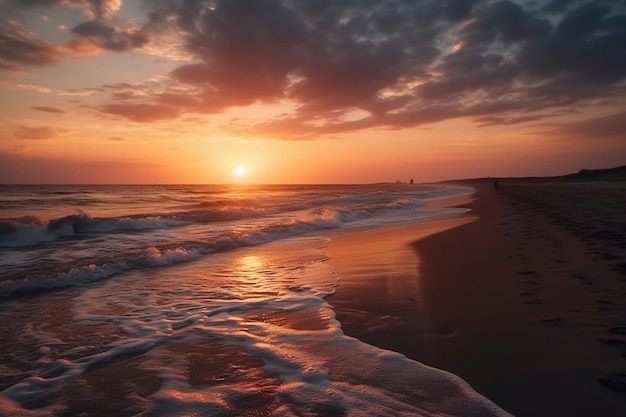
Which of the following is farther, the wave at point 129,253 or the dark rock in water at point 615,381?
the wave at point 129,253

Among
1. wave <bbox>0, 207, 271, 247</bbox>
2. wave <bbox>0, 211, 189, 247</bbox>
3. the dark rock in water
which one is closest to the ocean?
the dark rock in water

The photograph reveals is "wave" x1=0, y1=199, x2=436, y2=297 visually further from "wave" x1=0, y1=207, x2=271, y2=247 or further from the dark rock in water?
the dark rock in water

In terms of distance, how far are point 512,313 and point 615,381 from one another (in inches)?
64.4

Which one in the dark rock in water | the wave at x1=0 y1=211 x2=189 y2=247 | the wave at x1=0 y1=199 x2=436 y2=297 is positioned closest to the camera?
the dark rock in water

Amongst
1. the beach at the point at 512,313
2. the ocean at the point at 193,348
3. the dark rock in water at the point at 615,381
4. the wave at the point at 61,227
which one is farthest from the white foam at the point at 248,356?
the wave at the point at 61,227

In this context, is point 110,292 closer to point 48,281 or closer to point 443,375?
point 48,281

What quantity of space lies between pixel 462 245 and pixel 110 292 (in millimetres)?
7875

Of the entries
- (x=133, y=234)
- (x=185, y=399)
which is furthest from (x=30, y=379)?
(x=133, y=234)

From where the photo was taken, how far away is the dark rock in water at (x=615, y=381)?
107 inches

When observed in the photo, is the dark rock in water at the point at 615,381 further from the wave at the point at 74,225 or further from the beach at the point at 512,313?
the wave at the point at 74,225

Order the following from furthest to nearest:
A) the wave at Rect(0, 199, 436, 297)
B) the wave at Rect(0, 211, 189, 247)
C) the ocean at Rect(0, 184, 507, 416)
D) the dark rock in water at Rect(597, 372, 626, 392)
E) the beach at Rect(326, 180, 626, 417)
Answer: the wave at Rect(0, 211, 189, 247), the wave at Rect(0, 199, 436, 297), the ocean at Rect(0, 184, 507, 416), the beach at Rect(326, 180, 626, 417), the dark rock in water at Rect(597, 372, 626, 392)

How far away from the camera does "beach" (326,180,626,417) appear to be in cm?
287

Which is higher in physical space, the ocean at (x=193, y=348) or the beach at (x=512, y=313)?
the beach at (x=512, y=313)

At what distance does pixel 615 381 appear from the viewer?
2.81m
